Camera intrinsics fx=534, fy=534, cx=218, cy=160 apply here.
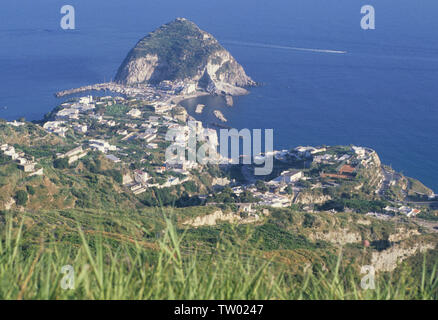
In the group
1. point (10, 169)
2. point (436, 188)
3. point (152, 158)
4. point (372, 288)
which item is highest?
point (372, 288)

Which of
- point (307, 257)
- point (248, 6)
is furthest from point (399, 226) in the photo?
point (248, 6)

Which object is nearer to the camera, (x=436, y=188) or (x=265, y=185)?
(x=265, y=185)

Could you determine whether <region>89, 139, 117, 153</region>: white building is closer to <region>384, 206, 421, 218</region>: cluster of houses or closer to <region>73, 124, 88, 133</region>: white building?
<region>73, 124, 88, 133</region>: white building

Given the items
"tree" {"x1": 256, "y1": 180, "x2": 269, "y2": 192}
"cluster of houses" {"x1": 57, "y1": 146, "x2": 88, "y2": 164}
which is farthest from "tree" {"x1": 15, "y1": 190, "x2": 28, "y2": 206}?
"tree" {"x1": 256, "y1": 180, "x2": 269, "y2": 192}

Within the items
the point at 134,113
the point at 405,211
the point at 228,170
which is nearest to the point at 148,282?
the point at 405,211

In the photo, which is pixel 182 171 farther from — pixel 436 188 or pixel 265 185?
pixel 436 188

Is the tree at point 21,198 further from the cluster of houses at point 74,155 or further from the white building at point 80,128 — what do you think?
the white building at point 80,128
